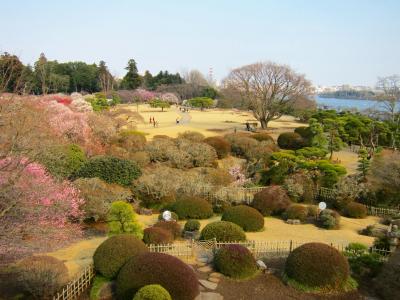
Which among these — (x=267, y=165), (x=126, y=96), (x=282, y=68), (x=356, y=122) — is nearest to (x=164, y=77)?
(x=126, y=96)

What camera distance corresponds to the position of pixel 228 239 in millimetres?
13891

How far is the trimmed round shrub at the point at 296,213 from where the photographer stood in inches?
725

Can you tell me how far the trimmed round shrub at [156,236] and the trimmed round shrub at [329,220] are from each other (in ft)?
23.8

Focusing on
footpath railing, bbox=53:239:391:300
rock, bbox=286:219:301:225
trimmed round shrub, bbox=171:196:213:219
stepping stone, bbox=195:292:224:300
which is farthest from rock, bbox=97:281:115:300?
rock, bbox=286:219:301:225

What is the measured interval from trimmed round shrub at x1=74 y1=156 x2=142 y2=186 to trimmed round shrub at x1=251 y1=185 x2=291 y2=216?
6290 millimetres

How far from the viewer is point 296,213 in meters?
18.4

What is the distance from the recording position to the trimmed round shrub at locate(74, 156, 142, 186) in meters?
19.8

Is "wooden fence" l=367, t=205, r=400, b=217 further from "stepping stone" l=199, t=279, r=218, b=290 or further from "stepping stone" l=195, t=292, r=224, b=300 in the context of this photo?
"stepping stone" l=195, t=292, r=224, b=300

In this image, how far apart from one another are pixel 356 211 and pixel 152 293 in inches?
537

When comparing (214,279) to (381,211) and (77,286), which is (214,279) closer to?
(77,286)

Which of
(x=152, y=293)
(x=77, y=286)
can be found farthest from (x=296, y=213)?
(x=152, y=293)

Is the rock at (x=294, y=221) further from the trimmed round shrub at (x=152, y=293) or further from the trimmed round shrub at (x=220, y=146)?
the trimmed round shrub at (x=220, y=146)

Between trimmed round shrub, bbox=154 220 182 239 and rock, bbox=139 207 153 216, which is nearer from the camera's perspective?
trimmed round shrub, bbox=154 220 182 239

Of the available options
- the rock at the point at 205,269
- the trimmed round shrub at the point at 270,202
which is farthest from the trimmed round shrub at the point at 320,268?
the trimmed round shrub at the point at 270,202
